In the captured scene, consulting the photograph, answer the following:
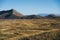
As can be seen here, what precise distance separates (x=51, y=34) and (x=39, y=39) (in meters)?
3.83

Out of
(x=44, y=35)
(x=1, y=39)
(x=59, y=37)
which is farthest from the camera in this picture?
(x=1, y=39)

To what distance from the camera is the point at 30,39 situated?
3538 centimetres

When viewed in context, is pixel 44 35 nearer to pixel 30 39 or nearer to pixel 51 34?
pixel 51 34

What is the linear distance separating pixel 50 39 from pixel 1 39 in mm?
13566

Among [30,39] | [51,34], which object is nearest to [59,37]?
[51,34]

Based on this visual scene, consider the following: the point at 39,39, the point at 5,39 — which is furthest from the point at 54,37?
the point at 5,39

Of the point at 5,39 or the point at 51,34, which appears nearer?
the point at 51,34

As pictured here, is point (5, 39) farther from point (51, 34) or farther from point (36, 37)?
point (51, 34)

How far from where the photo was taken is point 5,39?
41.4 meters

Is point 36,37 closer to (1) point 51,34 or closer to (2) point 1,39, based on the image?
(1) point 51,34

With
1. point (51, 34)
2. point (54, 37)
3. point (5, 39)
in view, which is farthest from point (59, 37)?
point (5, 39)

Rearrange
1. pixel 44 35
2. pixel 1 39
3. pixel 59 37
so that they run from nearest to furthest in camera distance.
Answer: pixel 59 37, pixel 44 35, pixel 1 39

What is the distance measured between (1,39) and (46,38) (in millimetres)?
12520

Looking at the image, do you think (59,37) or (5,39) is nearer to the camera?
(59,37)
